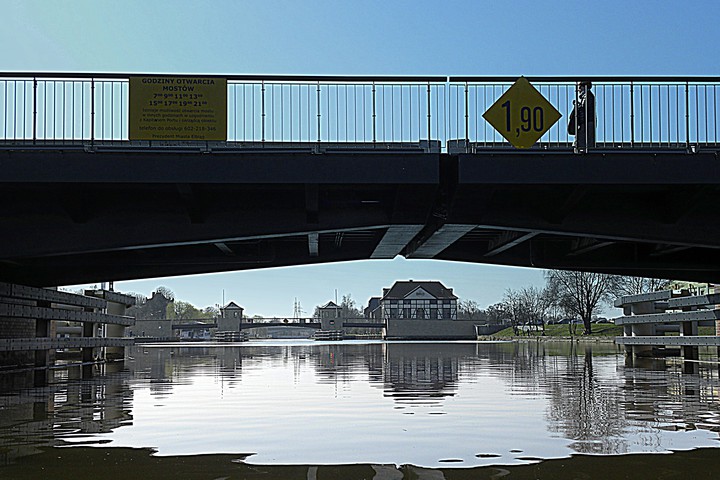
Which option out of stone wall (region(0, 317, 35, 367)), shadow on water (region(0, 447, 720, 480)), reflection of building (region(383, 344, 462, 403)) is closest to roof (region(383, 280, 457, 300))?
stone wall (region(0, 317, 35, 367))

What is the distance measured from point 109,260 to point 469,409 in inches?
492

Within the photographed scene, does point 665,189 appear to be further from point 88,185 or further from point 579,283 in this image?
point 579,283

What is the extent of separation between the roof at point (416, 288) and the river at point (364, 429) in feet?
455

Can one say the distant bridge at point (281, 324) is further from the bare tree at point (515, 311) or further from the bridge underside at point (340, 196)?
the bridge underside at point (340, 196)

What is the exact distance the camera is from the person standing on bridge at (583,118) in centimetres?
1616

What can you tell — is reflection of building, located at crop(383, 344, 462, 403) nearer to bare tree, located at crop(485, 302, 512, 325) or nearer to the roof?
bare tree, located at crop(485, 302, 512, 325)

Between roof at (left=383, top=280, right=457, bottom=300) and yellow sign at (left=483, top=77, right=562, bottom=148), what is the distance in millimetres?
138941

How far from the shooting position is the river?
23.7 feet

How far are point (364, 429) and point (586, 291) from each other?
84.0 m

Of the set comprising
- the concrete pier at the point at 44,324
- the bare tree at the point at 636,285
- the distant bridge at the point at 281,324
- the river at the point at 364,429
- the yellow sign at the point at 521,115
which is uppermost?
the yellow sign at the point at 521,115

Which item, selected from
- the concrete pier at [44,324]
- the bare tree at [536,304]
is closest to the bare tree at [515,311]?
the bare tree at [536,304]

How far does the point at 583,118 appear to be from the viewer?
16.7 meters

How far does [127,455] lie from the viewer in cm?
795

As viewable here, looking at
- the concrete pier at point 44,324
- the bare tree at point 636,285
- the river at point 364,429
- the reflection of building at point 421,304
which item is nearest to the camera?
the river at point 364,429
